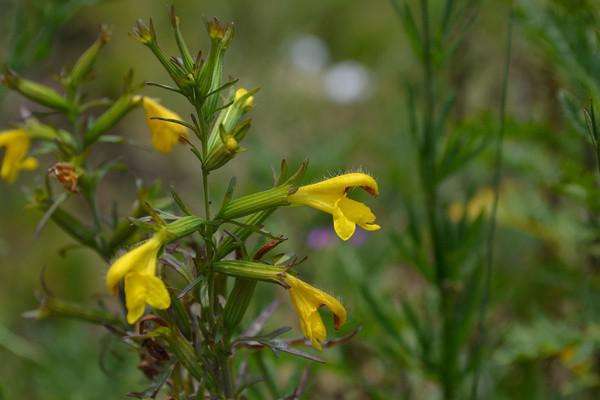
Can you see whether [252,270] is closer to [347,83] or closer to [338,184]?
[338,184]

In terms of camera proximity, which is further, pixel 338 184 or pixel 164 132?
pixel 164 132

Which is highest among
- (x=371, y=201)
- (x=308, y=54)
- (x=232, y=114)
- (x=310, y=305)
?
(x=232, y=114)

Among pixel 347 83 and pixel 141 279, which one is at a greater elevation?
pixel 141 279

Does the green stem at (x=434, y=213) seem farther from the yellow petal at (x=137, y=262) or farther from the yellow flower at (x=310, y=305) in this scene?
the yellow petal at (x=137, y=262)

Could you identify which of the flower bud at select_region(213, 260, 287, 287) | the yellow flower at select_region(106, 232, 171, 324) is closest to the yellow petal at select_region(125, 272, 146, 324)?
the yellow flower at select_region(106, 232, 171, 324)

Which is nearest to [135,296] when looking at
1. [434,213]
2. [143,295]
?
[143,295]

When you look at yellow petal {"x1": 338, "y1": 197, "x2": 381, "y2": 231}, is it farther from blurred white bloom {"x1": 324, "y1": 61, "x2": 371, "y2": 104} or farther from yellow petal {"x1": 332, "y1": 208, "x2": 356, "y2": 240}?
blurred white bloom {"x1": 324, "y1": 61, "x2": 371, "y2": 104}
